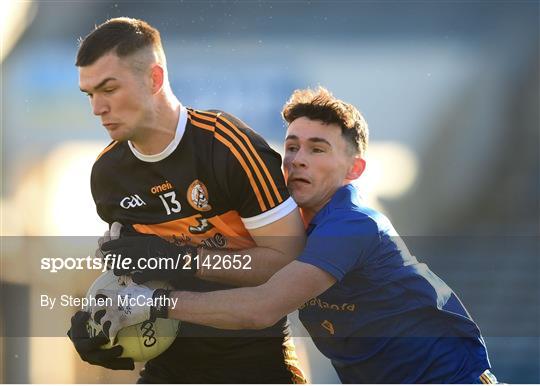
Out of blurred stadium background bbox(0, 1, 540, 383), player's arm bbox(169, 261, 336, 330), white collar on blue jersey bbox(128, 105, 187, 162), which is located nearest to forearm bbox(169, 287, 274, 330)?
player's arm bbox(169, 261, 336, 330)

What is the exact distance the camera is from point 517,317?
600 centimetres

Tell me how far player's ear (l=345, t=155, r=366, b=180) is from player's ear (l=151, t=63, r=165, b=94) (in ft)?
2.35

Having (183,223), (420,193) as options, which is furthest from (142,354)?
(420,193)

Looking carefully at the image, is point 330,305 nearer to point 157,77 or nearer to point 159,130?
point 159,130

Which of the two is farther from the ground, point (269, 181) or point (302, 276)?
point (269, 181)

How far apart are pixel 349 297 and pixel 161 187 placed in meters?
0.73

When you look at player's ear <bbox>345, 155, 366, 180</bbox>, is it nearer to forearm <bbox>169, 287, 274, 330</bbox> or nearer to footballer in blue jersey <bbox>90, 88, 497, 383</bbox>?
footballer in blue jersey <bbox>90, 88, 497, 383</bbox>

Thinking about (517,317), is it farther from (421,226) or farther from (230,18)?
(230,18)

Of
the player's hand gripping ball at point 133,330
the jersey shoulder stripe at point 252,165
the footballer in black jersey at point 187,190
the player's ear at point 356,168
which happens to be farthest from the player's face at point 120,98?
the player's ear at point 356,168

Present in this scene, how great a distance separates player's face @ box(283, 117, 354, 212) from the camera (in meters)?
2.92

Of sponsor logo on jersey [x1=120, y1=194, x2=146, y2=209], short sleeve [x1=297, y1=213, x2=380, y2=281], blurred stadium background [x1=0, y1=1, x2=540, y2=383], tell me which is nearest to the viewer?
short sleeve [x1=297, y1=213, x2=380, y2=281]

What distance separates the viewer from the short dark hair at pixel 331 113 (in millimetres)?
2992

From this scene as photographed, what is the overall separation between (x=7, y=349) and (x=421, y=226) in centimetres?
293

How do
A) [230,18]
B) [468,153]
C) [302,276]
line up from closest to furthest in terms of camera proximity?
[302,276] → [230,18] → [468,153]
